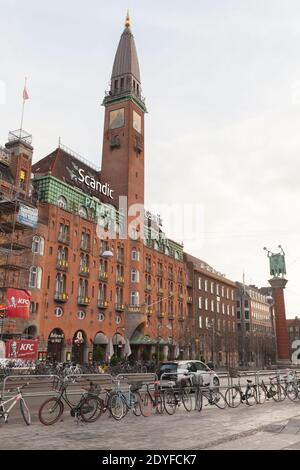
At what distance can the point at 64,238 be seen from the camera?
46.0m

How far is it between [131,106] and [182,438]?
189 ft

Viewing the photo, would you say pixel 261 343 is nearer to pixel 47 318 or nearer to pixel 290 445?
pixel 47 318

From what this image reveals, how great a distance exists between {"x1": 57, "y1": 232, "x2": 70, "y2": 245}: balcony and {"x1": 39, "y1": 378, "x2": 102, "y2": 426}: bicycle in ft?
109

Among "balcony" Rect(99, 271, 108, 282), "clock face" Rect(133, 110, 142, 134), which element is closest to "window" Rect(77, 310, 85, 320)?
"balcony" Rect(99, 271, 108, 282)

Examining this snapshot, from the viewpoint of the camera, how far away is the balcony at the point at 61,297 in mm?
43681

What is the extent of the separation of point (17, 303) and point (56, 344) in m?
10.2

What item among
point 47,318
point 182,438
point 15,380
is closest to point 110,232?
point 47,318

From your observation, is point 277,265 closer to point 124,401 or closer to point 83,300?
point 83,300

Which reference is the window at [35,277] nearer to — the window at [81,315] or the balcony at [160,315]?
the window at [81,315]

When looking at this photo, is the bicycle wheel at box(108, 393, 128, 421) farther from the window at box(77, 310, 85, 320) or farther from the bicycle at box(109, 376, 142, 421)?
the window at box(77, 310, 85, 320)

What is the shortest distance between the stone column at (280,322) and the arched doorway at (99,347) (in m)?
20.4

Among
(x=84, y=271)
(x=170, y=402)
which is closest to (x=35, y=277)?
(x=84, y=271)

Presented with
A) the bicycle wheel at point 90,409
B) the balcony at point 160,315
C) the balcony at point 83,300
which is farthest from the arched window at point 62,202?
the bicycle wheel at point 90,409

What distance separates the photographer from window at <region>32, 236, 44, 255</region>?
4220 cm
